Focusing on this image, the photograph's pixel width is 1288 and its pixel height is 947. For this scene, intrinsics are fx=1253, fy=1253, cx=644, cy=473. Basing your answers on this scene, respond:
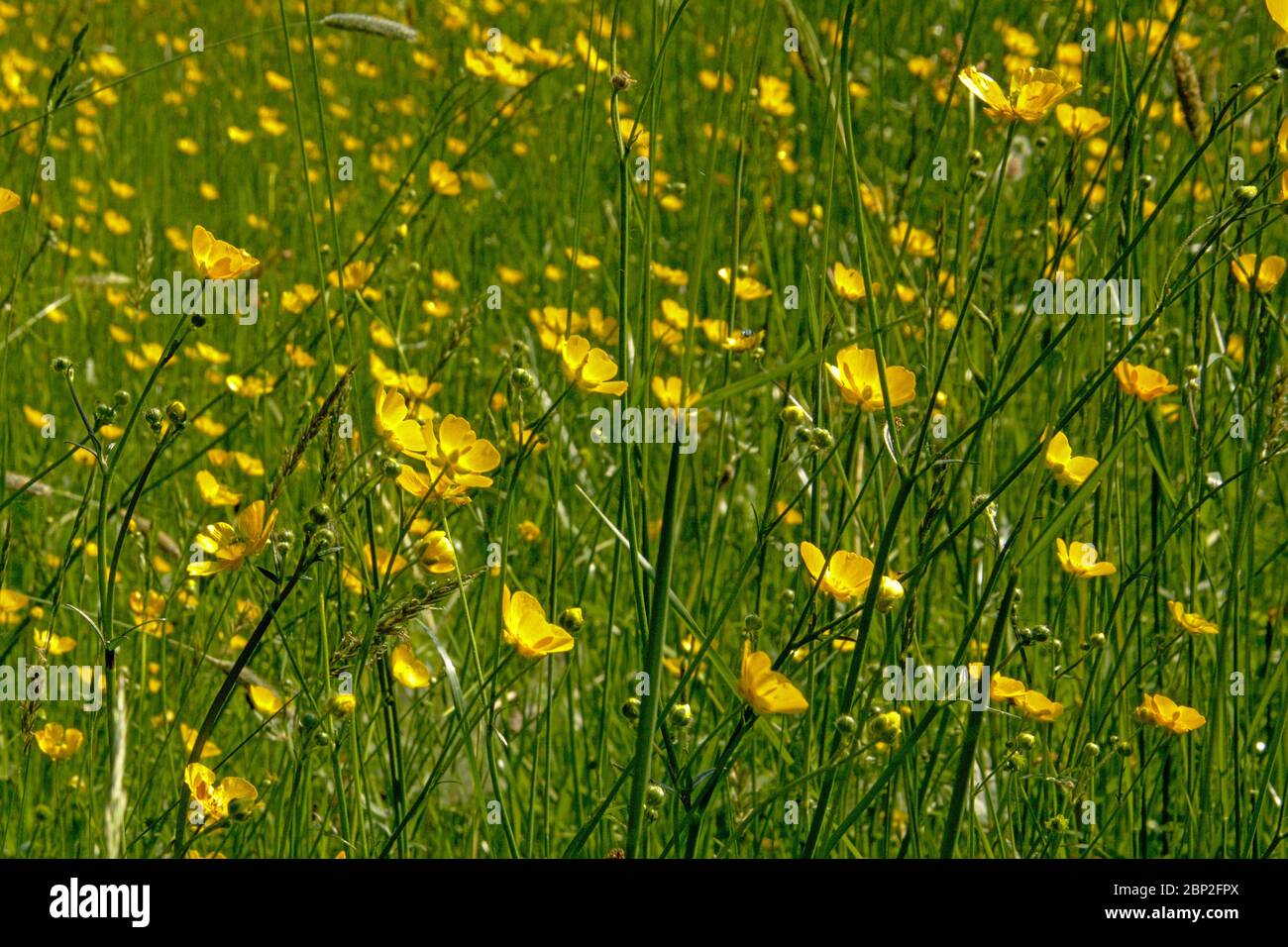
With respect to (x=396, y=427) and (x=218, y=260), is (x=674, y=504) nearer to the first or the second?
(x=396, y=427)

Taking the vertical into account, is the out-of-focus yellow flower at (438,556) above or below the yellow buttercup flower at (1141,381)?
below

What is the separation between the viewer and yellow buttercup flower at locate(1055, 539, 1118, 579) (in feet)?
4.40

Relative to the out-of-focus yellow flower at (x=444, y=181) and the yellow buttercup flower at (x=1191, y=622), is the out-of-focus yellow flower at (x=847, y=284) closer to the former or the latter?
the yellow buttercup flower at (x=1191, y=622)

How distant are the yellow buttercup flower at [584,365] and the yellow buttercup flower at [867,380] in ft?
0.76

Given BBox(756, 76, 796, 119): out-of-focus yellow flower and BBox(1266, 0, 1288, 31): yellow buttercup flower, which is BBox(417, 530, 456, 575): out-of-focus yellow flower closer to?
BBox(1266, 0, 1288, 31): yellow buttercup flower

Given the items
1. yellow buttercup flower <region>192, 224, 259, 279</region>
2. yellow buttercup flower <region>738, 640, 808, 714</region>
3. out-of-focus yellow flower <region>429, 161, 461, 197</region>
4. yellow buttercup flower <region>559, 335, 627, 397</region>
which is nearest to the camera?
yellow buttercup flower <region>738, 640, 808, 714</region>

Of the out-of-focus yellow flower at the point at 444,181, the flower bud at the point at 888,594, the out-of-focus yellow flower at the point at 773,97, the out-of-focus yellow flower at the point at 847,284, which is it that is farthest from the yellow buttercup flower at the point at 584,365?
the out-of-focus yellow flower at the point at 773,97

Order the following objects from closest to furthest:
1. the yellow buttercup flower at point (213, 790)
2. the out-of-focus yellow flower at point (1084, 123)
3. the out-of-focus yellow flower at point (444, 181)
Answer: the yellow buttercup flower at point (213, 790) < the out-of-focus yellow flower at point (1084, 123) < the out-of-focus yellow flower at point (444, 181)

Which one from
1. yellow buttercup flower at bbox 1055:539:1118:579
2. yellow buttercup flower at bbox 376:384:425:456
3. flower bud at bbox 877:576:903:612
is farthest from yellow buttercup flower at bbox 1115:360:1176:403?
yellow buttercup flower at bbox 376:384:425:456

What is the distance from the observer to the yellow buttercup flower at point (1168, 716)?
1.33 metres

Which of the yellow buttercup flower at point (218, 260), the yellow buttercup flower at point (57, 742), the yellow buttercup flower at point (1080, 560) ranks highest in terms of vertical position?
the yellow buttercup flower at point (218, 260)

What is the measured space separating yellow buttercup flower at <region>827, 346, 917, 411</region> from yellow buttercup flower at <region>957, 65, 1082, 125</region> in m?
0.28
